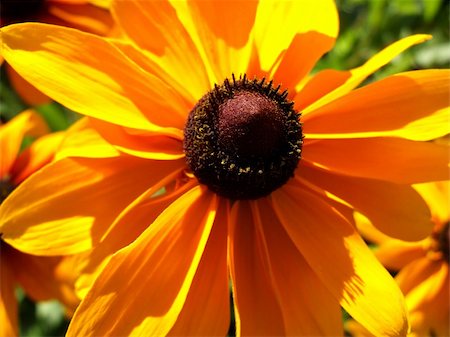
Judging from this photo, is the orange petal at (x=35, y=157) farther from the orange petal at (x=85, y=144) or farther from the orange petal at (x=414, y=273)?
the orange petal at (x=414, y=273)

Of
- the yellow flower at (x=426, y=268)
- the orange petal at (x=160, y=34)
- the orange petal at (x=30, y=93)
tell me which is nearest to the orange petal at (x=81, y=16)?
the orange petal at (x=30, y=93)

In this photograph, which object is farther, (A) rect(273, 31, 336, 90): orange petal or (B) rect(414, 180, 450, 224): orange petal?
(B) rect(414, 180, 450, 224): orange petal

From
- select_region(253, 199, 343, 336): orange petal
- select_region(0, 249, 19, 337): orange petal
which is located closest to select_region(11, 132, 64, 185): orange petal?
select_region(0, 249, 19, 337): orange petal

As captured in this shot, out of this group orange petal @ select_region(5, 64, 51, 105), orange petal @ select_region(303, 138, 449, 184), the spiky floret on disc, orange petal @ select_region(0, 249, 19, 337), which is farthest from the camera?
orange petal @ select_region(5, 64, 51, 105)

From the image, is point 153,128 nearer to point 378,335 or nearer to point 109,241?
point 109,241

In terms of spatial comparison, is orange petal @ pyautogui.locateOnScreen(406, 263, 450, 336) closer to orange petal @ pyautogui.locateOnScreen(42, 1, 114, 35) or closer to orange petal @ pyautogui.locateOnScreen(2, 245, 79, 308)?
orange petal @ pyautogui.locateOnScreen(2, 245, 79, 308)

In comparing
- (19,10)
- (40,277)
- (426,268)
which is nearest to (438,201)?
(426,268)
